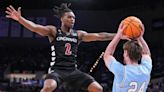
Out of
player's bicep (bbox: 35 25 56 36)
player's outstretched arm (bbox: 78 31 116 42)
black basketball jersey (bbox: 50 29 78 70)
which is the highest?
player's bicep (bbox: 35 25 56 36)

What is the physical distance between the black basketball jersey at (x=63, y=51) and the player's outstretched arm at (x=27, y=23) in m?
0.16

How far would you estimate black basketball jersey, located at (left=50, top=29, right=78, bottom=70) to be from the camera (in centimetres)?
573

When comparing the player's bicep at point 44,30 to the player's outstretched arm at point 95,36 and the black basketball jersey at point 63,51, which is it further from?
the player's outstretched arm at point 95,36

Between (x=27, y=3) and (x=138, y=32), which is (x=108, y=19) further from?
(x=138, y=32)

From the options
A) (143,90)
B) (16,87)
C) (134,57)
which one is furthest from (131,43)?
(16,87)

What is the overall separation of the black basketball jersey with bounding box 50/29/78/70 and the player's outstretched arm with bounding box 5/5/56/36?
0.53 feet

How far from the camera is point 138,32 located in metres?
3.96

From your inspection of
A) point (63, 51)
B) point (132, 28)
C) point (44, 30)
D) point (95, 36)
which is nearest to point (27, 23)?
point (44, 30)

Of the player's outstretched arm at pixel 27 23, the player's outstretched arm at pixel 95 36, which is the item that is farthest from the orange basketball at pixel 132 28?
the player's outstretched arm at pixel 95 36

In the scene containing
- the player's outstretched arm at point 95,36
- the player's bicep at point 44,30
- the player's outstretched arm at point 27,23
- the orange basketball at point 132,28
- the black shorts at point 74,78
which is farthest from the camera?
the player's outstretched arm at point 95,36

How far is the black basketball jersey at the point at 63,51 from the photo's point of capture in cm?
573

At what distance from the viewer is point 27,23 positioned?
542 centimetres

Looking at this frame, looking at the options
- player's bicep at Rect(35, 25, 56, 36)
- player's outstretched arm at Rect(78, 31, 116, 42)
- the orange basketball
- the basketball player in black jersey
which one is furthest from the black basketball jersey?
the orange basketball

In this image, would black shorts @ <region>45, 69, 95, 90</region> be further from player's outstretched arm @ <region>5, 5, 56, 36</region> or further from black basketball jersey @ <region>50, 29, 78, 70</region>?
player's outstretched arm @ <region>5, 5, 56, 36</region>
